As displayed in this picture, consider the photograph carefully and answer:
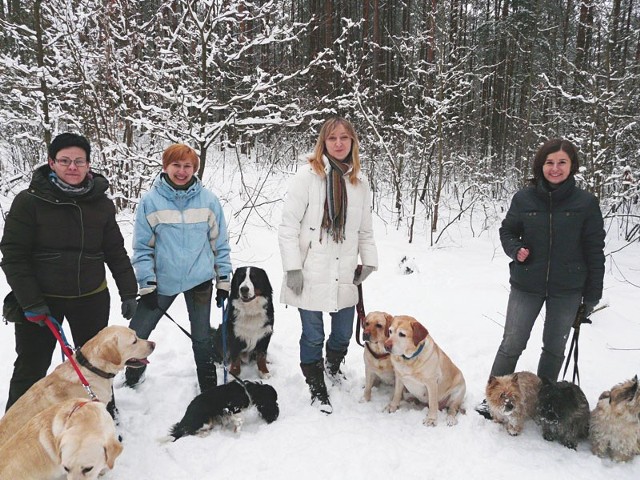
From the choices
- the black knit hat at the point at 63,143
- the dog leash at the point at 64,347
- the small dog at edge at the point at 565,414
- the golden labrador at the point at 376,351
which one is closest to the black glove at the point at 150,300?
the dog leash at the point at 64,347

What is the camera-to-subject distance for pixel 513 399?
2.78 metres

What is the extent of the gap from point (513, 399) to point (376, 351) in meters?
1.04

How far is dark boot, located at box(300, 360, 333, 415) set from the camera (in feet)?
10.6

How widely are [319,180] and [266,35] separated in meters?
4.10

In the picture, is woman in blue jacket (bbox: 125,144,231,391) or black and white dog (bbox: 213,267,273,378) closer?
woman in blue jacket (bbox: 125,144,231,391)

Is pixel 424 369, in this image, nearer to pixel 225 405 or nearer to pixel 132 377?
pixel 225 405

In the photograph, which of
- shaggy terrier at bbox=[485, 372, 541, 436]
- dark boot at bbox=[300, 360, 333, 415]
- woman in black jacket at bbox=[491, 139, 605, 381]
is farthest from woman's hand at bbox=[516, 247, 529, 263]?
dark boot at bbox=[300, 360, 333, 415]

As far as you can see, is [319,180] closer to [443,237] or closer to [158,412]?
[158,412]

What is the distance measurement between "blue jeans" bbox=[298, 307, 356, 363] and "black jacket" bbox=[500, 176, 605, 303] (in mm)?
1407

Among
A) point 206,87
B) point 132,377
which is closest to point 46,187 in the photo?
point 132,377

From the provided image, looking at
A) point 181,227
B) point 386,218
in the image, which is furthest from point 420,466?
point 386,218

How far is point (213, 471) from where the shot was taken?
2434mm

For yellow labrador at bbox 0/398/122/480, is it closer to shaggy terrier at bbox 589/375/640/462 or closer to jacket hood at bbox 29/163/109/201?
jacket hood at bbox 29/163/109/201

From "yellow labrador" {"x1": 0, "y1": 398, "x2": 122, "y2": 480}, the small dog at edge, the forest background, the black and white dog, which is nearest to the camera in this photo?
"yellow labrador" {"x1": 0, "y1": 398, "x2": 122, "y2": 480}
